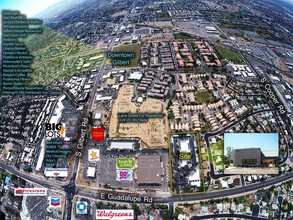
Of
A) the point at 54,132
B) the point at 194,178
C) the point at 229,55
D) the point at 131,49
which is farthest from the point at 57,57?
the point at 194,178

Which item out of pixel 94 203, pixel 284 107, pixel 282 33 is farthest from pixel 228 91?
pixel 282 33

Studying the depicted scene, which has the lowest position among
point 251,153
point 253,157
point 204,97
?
point 253,157

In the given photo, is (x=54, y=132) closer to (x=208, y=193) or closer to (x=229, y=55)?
(x=208, y=193)

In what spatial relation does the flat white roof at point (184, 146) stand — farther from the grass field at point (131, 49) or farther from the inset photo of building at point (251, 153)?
the grass field at point (131, 49)

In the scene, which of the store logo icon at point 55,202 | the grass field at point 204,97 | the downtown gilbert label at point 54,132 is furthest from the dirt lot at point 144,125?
the store logo icon at point 55,202

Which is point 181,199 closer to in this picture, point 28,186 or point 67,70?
point 28,186
